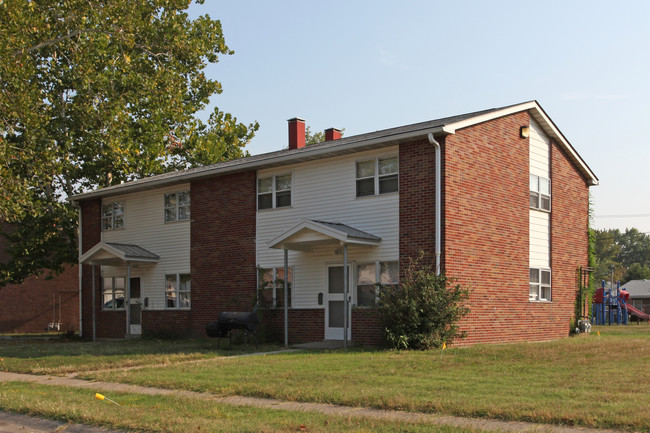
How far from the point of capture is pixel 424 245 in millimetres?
17906

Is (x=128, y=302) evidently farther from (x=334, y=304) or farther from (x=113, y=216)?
(x=334, y=304)

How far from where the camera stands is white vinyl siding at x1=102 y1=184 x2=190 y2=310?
24.3 metres

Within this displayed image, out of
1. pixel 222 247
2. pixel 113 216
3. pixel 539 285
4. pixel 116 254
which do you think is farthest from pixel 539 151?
pixel 113 216

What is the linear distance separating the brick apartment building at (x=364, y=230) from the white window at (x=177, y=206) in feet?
0.13

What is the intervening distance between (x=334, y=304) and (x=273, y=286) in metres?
2.22

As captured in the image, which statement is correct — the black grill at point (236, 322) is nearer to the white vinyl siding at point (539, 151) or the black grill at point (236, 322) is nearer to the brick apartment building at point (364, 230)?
the brick apartment building at point (364, 230)

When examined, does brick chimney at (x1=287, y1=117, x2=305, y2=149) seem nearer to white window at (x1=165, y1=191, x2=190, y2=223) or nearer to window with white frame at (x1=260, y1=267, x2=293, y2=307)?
white window at (x1=165, y1=191, x2=190, y2=223)

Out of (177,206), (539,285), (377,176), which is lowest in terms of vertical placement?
(539,285)

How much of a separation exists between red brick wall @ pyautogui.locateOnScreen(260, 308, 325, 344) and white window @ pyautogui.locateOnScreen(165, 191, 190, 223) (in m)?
5.24

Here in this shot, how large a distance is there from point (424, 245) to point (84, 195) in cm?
1519

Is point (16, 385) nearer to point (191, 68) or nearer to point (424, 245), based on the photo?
point (424, 245)

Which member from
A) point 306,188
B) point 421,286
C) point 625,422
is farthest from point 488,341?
point 625,422

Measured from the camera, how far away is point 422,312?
1697cm

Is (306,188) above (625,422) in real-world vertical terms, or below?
above
